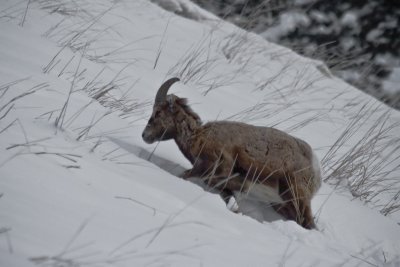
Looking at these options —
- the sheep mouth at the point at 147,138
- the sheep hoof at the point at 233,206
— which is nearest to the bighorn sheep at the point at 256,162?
the sheep mouth at the point at 147,138

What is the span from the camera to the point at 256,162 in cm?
346

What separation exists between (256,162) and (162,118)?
81cm

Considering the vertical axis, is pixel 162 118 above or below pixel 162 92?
below

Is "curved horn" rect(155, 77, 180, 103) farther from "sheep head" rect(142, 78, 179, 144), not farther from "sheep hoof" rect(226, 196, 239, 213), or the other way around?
"sheep hoof" rect(226, 196, 239, 213)

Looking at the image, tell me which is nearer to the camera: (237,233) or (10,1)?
(237,233)

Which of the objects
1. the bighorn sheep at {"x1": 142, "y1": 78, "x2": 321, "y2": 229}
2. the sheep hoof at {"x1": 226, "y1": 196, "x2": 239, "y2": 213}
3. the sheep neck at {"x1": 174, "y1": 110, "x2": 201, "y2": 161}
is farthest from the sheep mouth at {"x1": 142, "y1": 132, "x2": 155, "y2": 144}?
the sheep hoof at {"x1": 226, "y1": 196, "x2": 239, "y2": 213}

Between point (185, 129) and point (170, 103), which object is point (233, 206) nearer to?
point (185, 129)

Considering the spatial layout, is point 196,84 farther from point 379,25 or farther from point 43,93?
point 379,25

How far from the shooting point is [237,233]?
2.20 m

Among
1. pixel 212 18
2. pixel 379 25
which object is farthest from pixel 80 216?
pixel 379 25

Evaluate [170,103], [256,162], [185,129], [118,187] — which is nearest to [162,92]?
[170,103]

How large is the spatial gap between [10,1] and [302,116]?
350 cm

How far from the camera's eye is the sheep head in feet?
12.0

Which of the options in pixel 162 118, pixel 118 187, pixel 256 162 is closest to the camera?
pixel 118 187
